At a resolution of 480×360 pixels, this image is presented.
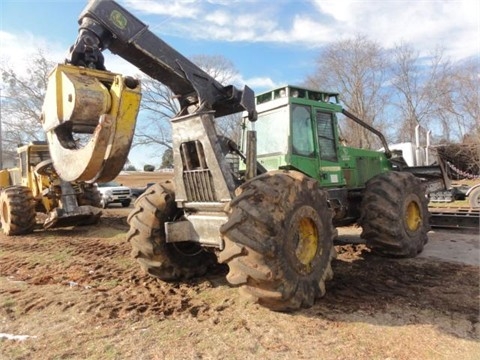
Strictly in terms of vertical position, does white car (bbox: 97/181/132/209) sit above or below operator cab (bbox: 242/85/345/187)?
below

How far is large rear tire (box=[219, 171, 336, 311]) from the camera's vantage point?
163 inches

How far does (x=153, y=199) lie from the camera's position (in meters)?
5.64

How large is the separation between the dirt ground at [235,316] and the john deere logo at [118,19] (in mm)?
3137

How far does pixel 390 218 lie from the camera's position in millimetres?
6562

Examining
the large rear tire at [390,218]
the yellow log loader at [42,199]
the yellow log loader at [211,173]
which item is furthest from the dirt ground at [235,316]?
the yellow log loader at [42,199]

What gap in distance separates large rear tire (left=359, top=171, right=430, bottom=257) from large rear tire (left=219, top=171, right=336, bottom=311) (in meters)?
2.09

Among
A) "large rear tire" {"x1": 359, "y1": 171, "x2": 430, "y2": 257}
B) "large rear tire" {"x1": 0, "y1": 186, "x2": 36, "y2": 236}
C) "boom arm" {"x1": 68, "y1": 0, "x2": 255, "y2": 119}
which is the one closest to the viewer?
"boom arm" {"x1": 68, "y1": 0, "x2": 255, "y2": 119}

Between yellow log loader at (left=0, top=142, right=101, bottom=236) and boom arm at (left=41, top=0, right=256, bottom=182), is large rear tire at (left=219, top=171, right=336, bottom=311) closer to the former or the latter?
boom arm at (left=41, top=0, right=256, bottom=182)

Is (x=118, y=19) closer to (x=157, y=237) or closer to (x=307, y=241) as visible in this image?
(x=157, y=237)

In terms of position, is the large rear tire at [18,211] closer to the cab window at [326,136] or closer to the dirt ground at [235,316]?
the dirt ground at [235,316]

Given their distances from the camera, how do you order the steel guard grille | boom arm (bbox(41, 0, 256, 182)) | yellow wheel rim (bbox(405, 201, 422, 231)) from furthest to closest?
yellow wheel rim (bbox(405, 201, 422, 231)) → the steel guard grille → boom arm (bbox(41, 0, 256, 182))

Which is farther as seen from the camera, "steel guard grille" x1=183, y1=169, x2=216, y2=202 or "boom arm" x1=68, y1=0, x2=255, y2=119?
"steel guard grille" x1=183, y1=169, x2=216, y2=202

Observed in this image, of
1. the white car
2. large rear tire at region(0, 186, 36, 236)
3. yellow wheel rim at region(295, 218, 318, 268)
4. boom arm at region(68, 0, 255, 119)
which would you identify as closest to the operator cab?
boom arm at region(68, 0, 255, 119)

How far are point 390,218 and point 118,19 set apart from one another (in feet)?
15.8
